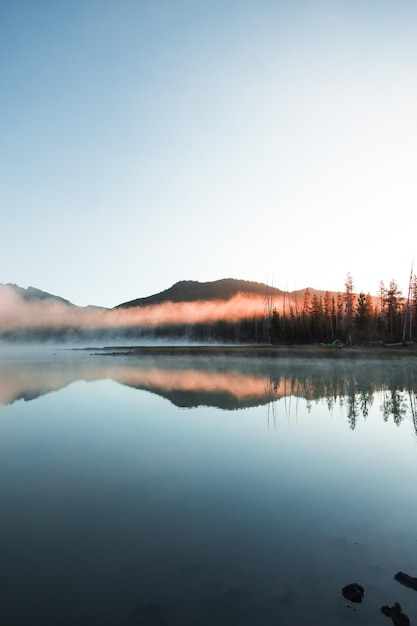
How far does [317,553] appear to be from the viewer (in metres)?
7.72

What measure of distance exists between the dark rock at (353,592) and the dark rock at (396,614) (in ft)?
1.22

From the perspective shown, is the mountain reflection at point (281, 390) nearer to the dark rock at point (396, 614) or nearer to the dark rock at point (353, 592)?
the dark rock at point (353, 592)

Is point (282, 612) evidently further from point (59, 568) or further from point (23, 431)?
point (23, 431)

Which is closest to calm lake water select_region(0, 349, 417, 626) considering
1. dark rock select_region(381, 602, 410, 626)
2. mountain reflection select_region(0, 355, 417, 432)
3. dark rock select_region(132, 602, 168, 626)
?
A: dark rock select_region(132, 602, 168, 626)

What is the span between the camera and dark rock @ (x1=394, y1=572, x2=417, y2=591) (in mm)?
6552

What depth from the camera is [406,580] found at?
666cm

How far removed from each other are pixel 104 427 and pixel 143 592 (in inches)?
597

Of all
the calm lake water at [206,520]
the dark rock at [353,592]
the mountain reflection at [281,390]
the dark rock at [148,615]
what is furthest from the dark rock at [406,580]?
the mountain reflection at [281,390]

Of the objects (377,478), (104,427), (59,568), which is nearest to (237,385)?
(104,427)

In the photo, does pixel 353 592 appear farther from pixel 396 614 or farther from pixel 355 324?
pixel 355 324

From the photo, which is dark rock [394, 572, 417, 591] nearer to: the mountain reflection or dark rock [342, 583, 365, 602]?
dark rock [342, 583, 365, 602]

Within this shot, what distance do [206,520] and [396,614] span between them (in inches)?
178

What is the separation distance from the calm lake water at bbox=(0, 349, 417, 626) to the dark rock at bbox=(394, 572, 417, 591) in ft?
0.57

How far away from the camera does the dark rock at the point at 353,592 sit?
6.26 meters
